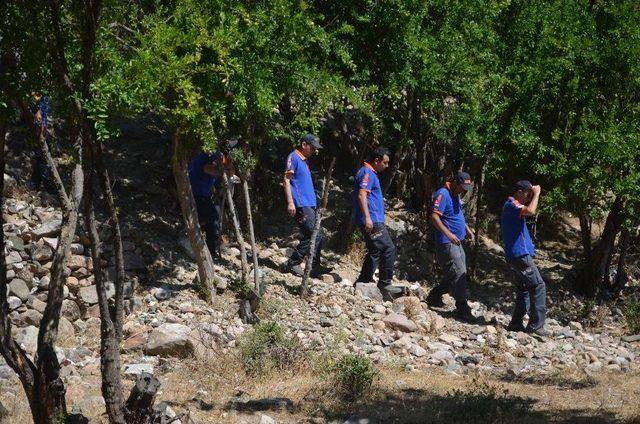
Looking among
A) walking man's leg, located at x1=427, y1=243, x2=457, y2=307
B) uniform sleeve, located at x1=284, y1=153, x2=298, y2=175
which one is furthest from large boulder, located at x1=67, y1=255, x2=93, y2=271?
walking man's leg, located at x1=427, y1=243, x2=457, y2=307

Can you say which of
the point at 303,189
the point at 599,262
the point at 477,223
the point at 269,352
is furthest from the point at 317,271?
the point at 599,262

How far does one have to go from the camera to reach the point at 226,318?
9.60 meters

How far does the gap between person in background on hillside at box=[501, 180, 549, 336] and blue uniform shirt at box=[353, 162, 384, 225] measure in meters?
1.54

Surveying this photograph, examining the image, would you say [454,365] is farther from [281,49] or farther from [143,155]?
[143,155]

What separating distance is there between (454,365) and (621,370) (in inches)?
77.2

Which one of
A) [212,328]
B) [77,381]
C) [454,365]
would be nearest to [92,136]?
[77,381]

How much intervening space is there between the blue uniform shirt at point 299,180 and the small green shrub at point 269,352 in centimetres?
270

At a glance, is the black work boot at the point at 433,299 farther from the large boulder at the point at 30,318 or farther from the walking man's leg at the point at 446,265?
the large boulder at the point at 30,318

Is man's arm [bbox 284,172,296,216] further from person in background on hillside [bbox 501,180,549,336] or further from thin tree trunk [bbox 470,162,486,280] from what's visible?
thin tree trunk [bbox 470,162,486,280]

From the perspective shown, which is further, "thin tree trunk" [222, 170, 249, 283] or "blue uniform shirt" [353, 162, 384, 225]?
"blue uniform shirt" [353, 162, 384, 225]

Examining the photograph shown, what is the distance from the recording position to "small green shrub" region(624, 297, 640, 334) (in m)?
11.6

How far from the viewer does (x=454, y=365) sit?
9.36 meters

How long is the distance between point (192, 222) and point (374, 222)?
2.42 m

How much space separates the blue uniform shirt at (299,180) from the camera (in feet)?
35.7
